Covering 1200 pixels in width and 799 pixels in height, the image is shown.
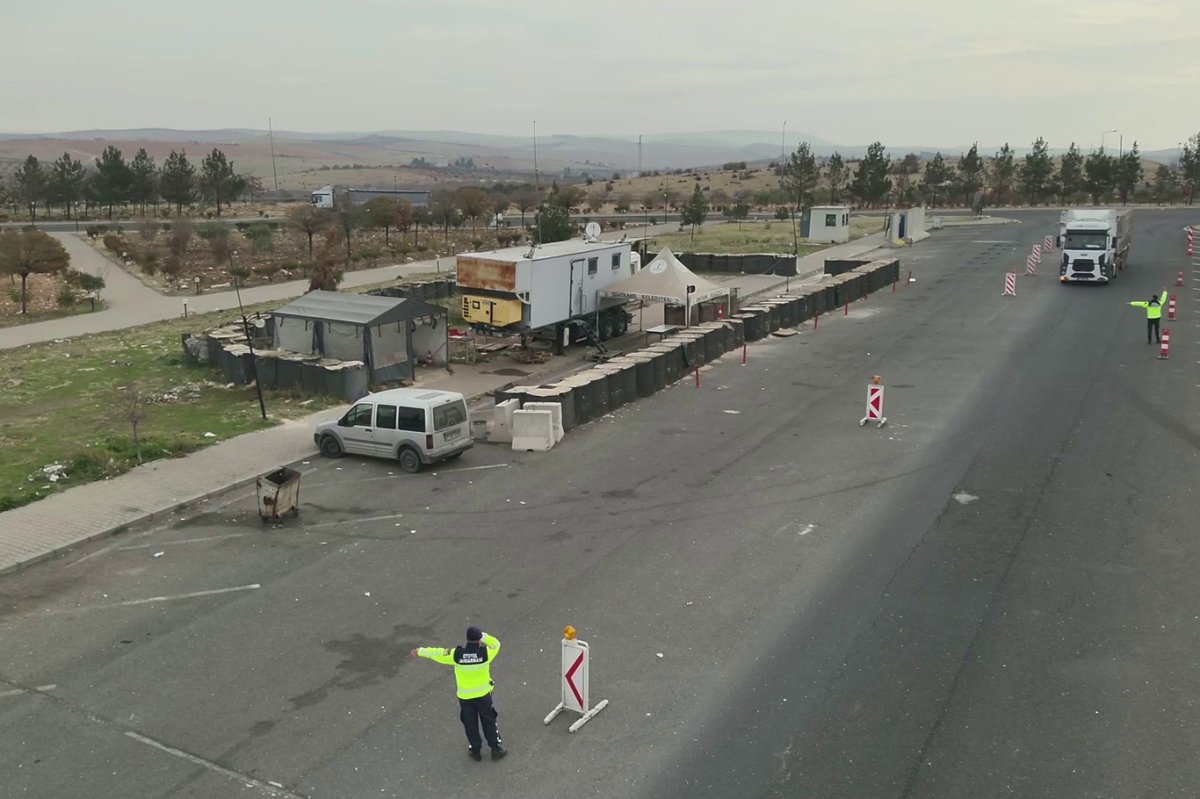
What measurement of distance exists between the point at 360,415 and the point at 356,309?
751cm

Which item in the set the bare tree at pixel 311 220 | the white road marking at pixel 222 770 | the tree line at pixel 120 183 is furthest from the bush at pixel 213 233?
the white road marking at pixel 222 770

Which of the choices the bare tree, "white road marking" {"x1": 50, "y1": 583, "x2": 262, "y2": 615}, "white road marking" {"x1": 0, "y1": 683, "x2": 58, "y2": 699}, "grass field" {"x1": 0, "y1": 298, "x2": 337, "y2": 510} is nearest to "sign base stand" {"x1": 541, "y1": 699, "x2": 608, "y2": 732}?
"white road marking" {"x1": 50, "y1": 583, "x2": 262, "y2": 615}

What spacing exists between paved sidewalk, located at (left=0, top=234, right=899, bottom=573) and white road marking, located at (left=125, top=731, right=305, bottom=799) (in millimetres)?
5841

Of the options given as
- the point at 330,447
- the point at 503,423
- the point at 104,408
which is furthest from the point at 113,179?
the point at 503,423

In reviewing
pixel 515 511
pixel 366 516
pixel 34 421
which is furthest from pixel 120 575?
pixel 34 421

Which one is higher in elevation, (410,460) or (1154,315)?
(1154,315)

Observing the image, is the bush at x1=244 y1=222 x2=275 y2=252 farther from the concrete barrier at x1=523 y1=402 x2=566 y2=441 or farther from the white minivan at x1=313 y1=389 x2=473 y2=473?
the concrete barrier at x1=523 y1=402 x2=566 y2=441

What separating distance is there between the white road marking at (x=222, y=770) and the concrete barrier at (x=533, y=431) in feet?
33.6

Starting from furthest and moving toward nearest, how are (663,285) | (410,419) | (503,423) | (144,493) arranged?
1. (663,285)
2. (503,423)
3. (410,419)
4. (144,493)

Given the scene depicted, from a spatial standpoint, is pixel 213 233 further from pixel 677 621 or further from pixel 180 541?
pixel 677 621

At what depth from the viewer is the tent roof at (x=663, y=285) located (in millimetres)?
29812

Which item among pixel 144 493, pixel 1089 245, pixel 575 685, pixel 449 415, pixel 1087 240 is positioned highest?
pixel 1087 240

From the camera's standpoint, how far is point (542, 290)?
27.1 metres

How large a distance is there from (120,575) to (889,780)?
1062 centimetres
